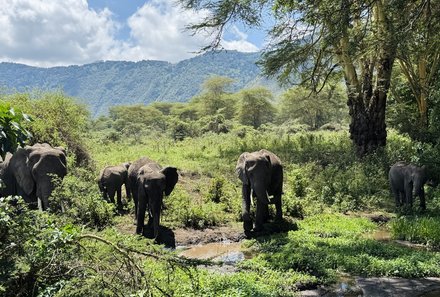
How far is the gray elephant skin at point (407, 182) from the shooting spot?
13.4 m

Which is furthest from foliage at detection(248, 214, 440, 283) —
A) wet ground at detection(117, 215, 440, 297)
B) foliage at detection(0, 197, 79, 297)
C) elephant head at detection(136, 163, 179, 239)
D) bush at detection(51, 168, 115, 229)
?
foliage at detection(0, 197, 79, 297)

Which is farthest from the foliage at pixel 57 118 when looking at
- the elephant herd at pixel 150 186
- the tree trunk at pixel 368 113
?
the tree trunk at pixel 368 113

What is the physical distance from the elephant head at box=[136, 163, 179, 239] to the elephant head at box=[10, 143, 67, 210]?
1943 millimetres

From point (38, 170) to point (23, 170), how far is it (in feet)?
2.27

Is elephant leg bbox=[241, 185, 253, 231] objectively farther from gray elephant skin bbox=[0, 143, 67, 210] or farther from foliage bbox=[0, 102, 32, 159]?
foliage bbox=[0, 102, 32, 159]

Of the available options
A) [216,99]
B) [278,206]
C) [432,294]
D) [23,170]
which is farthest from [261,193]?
[216,99]

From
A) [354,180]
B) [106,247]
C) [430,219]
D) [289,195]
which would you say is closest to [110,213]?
[289,195]

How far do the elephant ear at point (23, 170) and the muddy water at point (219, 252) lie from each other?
4064mm

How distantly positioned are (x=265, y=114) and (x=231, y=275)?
74285 mm

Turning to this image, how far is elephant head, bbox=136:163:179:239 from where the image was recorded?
35.2 ft

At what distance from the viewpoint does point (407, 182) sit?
545 inches

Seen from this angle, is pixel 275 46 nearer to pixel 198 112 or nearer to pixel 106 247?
pixel 106 247

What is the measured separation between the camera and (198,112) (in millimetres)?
80125

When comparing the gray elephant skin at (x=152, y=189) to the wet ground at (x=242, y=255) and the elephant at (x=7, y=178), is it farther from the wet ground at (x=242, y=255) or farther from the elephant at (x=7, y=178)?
the elephant at (x=7, y=178)
